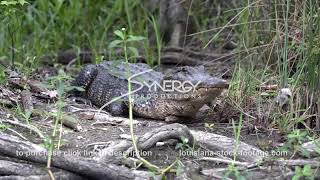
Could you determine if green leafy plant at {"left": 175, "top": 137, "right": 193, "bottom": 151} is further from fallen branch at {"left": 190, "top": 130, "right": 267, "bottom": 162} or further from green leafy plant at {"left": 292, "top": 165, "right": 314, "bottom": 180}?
green leafy plant at {"left": 292, "top": 165, "right": 314, "bottom": 180}

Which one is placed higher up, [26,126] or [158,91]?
[158,91]

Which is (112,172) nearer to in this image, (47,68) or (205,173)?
(205,173)

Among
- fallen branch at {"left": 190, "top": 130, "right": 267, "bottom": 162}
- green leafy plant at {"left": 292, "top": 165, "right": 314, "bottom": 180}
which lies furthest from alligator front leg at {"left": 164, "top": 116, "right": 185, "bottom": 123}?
green leafy plant at {"left": 292, "top": 165, "right": 314, "bottom": 180}

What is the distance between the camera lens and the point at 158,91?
575 cm

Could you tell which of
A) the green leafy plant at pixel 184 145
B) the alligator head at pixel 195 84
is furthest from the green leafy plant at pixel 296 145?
the alligator head at pixel 195 84

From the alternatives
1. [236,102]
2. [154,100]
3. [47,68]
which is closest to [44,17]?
[47,68]

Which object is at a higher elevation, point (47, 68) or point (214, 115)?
point (47, 68)

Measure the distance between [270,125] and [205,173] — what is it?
1.11 meters

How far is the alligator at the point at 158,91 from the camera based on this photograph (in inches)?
204

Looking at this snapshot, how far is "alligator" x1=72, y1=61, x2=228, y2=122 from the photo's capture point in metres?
5.18

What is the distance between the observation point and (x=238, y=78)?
5.44 metres

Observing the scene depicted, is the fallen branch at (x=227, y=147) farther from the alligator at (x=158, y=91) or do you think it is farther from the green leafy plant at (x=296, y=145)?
the alligator at (x=158, y=91)

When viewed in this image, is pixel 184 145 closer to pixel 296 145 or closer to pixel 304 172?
pixel 296 145

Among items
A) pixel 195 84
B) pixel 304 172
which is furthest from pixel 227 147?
pixel 195 84
